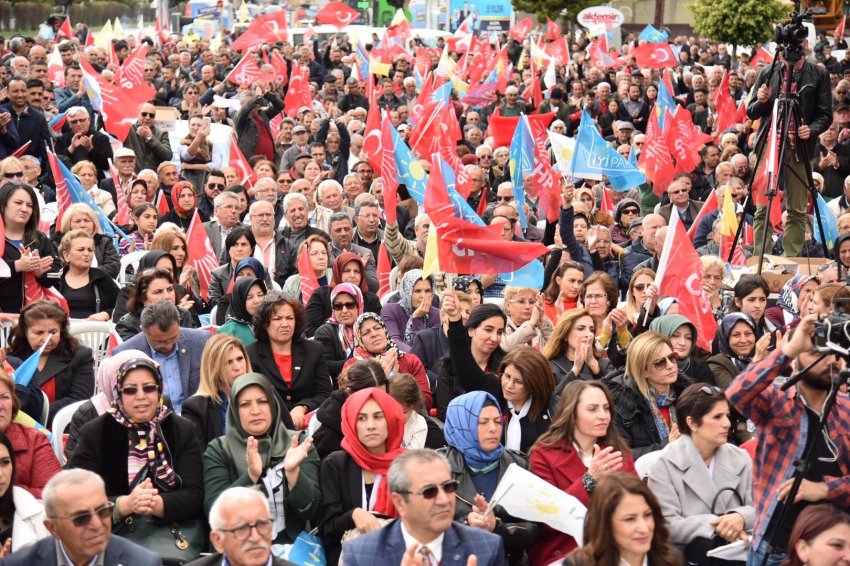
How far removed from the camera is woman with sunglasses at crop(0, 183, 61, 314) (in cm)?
860

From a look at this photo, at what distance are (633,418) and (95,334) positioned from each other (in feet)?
11.5

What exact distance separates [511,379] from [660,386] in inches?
30.3

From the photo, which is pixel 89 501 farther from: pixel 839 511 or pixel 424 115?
pixel 424 115

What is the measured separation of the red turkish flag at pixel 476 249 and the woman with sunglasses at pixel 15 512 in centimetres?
390

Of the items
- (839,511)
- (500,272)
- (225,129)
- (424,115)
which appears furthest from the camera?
(225,129)

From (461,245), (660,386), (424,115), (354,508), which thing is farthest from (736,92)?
(354,508)

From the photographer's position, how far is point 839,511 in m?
4.68

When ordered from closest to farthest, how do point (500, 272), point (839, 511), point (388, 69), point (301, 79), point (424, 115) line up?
point (839, 511) < point (500, 272) < point (424, 115) < point (301, 79) < point (388, 69)

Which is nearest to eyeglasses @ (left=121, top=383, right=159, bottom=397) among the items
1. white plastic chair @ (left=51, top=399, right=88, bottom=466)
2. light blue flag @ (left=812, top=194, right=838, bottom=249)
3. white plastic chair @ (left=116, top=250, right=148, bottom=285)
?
white plastic chair @ (left=51, top=399, right=88, bottom=466)

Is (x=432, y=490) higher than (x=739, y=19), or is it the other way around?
(x=432, y=490)

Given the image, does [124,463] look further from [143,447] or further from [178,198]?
[178,198]

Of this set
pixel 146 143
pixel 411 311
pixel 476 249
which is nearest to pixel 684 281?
pixel 476 249

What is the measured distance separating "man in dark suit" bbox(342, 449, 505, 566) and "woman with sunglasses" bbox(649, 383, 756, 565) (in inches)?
38.5

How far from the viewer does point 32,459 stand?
593 centimetres
